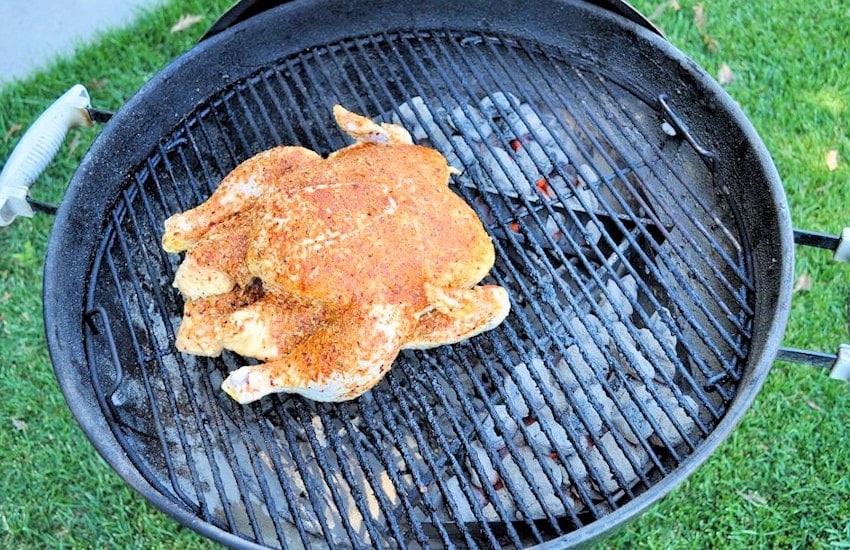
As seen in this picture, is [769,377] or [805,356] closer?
[805,356]

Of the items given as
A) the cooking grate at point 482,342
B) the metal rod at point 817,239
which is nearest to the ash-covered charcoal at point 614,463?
the cooking grate at point 482,342

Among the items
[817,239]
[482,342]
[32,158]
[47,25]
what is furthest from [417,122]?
[47,25]

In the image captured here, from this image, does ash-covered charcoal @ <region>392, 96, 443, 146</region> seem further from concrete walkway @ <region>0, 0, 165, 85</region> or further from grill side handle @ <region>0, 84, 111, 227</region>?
concrete walkway @ <region>0, 0, 165, 85</region>

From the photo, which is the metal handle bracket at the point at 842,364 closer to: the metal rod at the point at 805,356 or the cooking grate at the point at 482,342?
the metal rod at the point at 805,356

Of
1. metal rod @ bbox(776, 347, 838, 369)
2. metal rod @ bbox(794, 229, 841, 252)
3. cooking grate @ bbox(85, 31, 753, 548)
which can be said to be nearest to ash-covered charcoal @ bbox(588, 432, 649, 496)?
cooking grate @ bbox(85, 31, 753, 548)

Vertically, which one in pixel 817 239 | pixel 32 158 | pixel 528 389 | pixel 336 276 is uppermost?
pixel 32 158

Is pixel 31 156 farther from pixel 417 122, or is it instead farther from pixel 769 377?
pixel 769 377
